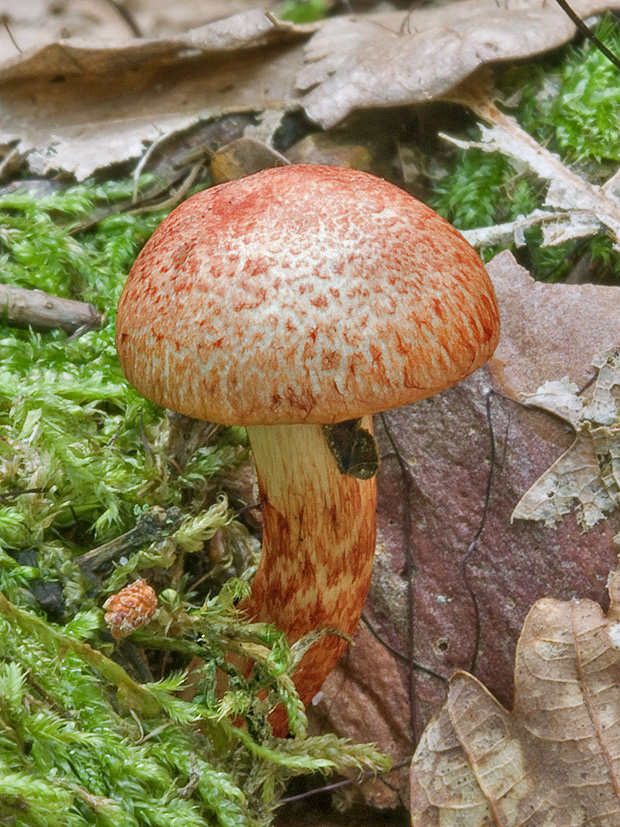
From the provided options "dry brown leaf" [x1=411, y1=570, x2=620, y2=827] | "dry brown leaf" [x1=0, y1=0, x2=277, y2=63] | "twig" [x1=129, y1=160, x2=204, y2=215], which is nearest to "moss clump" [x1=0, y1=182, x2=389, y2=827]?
"dry brown leaf" [x1=411, y1=570, x2=620, y2=827]

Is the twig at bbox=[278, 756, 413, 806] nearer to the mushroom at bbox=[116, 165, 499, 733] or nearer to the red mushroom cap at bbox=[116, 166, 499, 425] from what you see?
the mushroom at bbox=[116, 165, 499, 733]

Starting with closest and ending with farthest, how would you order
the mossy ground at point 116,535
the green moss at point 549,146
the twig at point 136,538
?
the mossy ground at point 116,535 < the twig at point 136,538 < the green moss at point 549,146

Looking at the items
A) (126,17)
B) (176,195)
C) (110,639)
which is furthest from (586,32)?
(126,17)

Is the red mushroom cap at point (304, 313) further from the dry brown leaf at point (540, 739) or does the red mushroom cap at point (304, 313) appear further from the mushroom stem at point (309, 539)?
the dry brown leaf at point (540, 739)

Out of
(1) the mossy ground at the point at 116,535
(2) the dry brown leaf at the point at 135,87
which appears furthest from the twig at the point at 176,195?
(2) the dry brown leaf at the point at 135,87

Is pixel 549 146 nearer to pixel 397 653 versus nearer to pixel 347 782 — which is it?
pixel 397 653

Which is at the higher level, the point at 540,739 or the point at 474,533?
the point at 474,533
